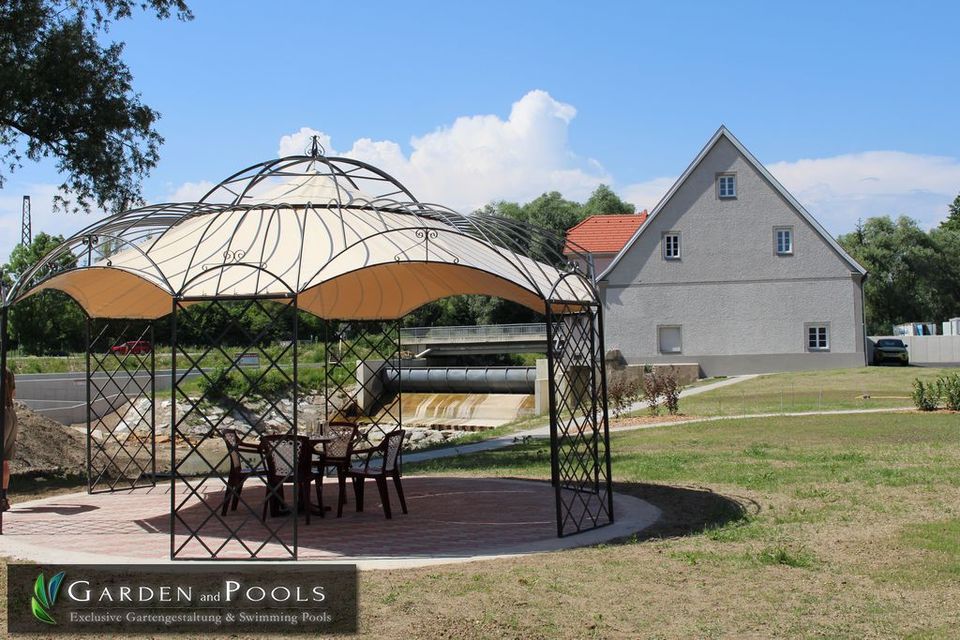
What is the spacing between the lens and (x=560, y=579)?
298 inches

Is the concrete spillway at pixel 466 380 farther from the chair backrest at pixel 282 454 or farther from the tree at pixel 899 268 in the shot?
the tree at pixel 899 268

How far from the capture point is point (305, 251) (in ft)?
33.2

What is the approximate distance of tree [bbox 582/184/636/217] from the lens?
64625 millimetres

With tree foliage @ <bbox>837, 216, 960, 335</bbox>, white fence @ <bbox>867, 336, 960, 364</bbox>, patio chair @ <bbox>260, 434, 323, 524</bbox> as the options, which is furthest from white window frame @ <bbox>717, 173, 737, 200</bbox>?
patio chair @ <bbox>260, 434, 323, 524</bbox>

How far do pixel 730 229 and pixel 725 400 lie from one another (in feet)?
44.2

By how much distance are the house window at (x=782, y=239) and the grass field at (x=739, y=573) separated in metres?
25.7

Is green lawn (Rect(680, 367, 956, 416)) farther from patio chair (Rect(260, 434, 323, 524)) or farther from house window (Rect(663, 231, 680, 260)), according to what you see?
patio chair (Rect(260, 434, 323, 524))

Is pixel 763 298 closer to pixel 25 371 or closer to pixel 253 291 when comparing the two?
pixel 25 371

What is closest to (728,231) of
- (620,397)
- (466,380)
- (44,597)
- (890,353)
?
(890,353)

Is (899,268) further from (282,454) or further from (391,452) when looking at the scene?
(282,454)

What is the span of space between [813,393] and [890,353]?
12865mm

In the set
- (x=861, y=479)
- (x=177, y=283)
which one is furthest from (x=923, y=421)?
(x=177, y=283)

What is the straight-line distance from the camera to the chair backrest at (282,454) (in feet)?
32.7

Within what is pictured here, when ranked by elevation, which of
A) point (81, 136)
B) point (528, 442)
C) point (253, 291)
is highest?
point (81, 136)
